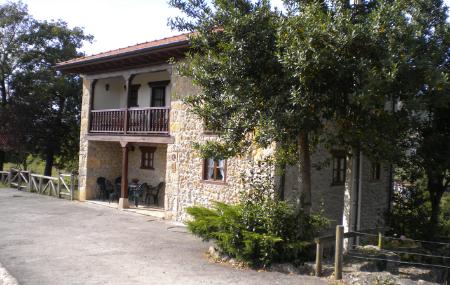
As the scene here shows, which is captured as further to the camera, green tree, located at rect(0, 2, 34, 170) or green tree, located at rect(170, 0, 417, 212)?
Result: green tree, located at rect(0, 2, 34, 170)

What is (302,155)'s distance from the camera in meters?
9.31

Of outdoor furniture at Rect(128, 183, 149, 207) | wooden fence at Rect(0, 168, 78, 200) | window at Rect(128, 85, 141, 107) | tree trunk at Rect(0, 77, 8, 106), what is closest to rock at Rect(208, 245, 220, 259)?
outdoor furniture at Rect(128, 183, 149, 207)

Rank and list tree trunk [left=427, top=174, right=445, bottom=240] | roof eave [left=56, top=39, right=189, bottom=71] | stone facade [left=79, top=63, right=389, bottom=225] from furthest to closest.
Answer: roof eave [left=56, top=39, right=189, bottom=71]
tree trunk [left=427, top=174, right=445, bottom=240]
stone facade [left=79, top=63, right=389, bottom=225]

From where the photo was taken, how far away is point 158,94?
1798 cm

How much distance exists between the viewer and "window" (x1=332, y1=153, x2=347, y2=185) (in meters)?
14.6

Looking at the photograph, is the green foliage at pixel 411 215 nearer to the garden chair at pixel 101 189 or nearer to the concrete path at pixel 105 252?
the concrete path at pixel 105 252

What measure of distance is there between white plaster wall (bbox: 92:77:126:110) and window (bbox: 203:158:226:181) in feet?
24.8

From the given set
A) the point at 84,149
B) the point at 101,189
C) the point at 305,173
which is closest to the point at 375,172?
the point at 305,173

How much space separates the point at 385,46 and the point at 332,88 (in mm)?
1109

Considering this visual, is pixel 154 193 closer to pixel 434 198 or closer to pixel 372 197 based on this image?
pixel 372 197

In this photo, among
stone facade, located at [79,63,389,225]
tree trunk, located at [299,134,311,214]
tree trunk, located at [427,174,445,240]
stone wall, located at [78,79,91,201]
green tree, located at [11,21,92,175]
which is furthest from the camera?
green tree, located at [11,21,92,175]

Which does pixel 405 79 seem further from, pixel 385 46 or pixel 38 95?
pixel 38 95

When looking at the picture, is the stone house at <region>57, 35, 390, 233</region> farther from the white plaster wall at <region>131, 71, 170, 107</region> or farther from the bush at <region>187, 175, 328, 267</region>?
the bush at <region>187, 175, 328, 267</region>

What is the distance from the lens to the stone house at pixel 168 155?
12797 millimetres
